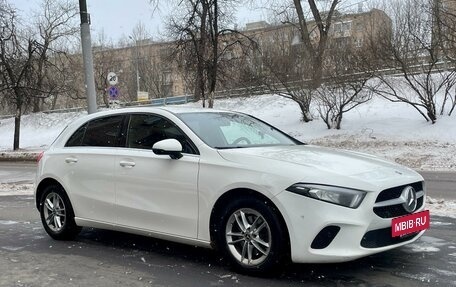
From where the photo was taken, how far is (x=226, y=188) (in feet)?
15.2

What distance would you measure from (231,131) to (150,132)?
0.87 m

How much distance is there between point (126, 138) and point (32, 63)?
24.4 meters

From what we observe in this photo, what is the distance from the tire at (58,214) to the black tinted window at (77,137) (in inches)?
21.8

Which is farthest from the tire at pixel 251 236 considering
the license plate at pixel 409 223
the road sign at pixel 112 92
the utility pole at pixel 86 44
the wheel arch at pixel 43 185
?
the road sign at pixel 112 92

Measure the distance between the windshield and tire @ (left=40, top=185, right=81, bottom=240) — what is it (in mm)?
1989

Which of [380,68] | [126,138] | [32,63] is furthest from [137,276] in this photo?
[32,63]

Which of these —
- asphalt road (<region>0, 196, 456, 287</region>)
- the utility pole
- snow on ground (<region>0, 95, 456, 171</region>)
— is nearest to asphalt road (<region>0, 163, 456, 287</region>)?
asphalt road (<region>0, 196, 456, 287</region>)

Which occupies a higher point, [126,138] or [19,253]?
[126,138]

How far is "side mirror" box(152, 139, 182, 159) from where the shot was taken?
4.93m

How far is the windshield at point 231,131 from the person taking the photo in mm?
5160

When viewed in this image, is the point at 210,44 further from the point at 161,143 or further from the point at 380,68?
the point at 161,143

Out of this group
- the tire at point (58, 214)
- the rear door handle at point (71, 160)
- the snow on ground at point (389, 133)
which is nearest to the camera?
the rear door handle at point (71, 160)

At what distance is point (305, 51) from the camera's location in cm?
2302

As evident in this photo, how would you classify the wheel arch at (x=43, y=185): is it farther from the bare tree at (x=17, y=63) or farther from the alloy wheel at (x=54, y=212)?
the bare tree at (x=17, y=63)
